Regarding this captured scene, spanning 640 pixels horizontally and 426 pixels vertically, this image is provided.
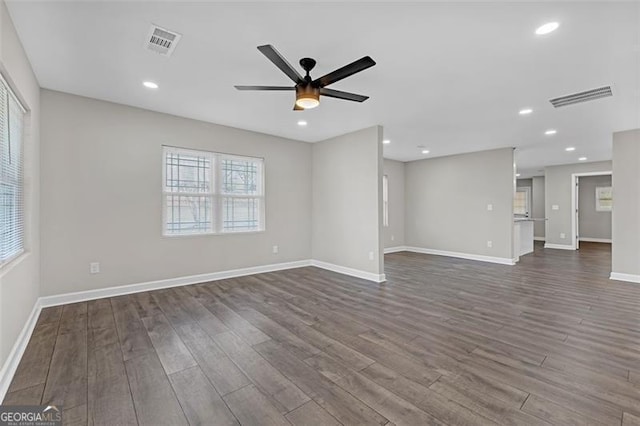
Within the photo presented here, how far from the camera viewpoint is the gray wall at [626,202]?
4.75m

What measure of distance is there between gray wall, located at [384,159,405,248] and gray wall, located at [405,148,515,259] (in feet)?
0.64

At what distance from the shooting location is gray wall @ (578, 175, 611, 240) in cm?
972

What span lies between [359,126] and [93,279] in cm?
452

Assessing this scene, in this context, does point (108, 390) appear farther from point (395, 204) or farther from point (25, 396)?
point (395, 204)

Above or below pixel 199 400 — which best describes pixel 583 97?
above

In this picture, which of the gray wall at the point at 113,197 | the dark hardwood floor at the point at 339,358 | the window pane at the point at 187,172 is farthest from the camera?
the window pane at the point at 187,172

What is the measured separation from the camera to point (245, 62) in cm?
274

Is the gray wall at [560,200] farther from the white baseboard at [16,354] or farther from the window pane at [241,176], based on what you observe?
the white baseboard at [16,354]

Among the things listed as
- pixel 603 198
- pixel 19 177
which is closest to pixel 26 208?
pixel 19 177

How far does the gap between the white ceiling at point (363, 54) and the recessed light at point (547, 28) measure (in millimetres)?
55

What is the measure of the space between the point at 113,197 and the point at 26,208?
1.07m

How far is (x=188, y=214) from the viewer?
462cm

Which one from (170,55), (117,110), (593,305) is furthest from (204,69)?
(593,305)

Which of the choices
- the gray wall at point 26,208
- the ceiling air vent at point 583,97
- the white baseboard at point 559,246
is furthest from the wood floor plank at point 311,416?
the white baseboard at point 559,246
